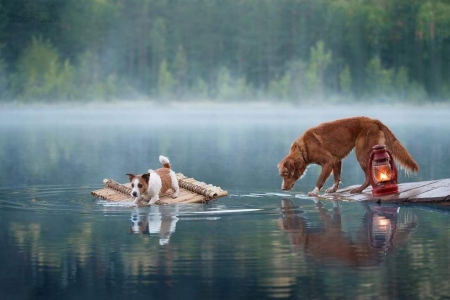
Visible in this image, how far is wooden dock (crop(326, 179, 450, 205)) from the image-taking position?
42.1ft

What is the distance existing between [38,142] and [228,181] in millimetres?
15695

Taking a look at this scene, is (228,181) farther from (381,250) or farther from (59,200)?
(381,250)

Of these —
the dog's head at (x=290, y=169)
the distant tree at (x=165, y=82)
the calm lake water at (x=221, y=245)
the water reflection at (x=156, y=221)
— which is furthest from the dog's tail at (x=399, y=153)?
the distant tree at (x=165, y=82)

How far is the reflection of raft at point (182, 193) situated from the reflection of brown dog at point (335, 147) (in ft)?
3.48

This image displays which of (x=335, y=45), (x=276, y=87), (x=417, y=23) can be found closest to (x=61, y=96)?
(x=276, y=87)

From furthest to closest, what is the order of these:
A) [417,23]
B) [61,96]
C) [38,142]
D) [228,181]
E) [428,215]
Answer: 1. [417,23]
2. [61,96]
3. [38,142]
4. [228,181]
5. [428,215]

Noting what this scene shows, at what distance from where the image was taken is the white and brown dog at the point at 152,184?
41.1 ft

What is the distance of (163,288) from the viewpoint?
793 cm

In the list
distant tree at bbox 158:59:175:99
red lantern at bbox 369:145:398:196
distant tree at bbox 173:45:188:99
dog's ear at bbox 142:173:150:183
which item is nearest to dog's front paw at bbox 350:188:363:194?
red lantern at bbox 369:145:398:196

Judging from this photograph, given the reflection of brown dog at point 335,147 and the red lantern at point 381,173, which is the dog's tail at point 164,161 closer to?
the reflection of brown dog at point 335,147

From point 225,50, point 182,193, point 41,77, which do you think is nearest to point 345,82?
point 225,50

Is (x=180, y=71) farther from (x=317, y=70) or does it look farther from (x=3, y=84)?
(x=3, y=84)

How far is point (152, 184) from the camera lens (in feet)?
41.5

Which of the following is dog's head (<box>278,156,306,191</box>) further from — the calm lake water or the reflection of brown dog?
the calm lake water
